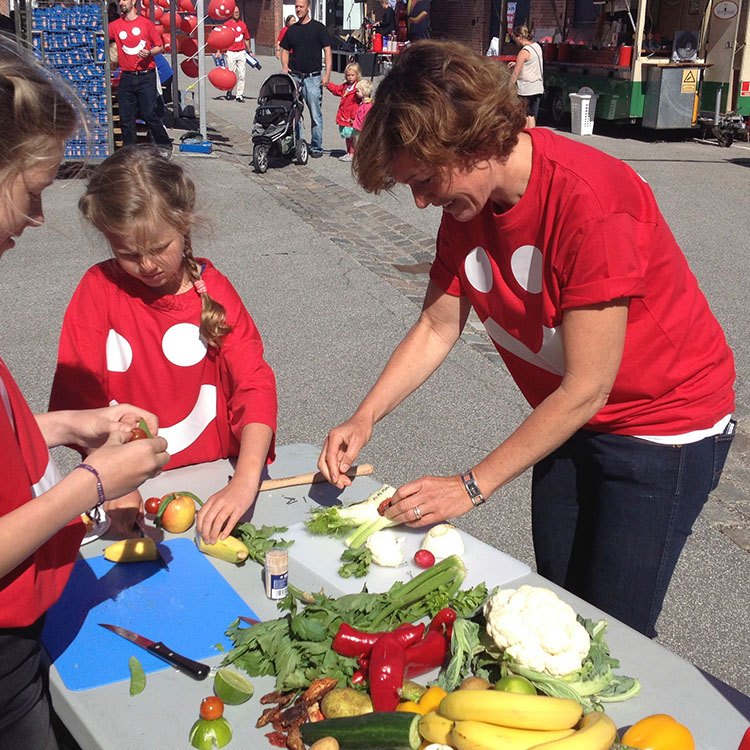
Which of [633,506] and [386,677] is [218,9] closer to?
[633,506]

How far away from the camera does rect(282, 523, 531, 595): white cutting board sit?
86.5 inches

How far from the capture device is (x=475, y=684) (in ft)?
Answer: 5.67

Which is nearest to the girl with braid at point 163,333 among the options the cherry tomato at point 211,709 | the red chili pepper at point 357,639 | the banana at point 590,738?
the red chili pepper at point 357,639

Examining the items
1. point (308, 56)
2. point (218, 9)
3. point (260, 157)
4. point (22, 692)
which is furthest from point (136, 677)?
point (218, 9)

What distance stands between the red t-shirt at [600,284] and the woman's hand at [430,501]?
383 mm

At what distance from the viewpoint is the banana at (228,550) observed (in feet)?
7.43

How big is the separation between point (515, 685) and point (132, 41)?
12.1m

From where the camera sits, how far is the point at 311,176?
12.0 m

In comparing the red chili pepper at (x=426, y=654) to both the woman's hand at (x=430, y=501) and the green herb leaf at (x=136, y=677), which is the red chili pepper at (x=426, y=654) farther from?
the green herb leaf at (x=136, y=677)

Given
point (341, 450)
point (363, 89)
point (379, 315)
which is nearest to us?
point (341, 450)

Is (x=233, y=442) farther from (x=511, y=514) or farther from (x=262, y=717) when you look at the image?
(x=511, y=514)

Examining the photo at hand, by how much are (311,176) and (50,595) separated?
10.6 metres

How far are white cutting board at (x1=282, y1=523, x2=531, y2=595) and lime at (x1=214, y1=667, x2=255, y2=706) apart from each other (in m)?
0.40

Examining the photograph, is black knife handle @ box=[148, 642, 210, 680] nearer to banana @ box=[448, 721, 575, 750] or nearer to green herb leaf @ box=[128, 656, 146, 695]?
green herb leaf @ box=[128, 656, 146, 695]
